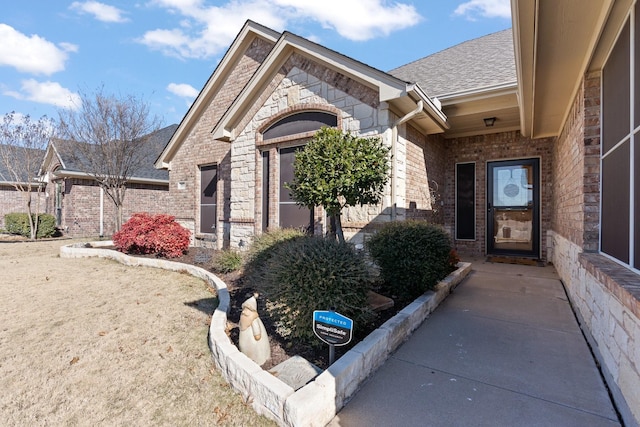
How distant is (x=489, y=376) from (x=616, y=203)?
209 centimetres

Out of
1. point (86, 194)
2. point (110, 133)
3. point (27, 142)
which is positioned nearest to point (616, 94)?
point (110, 133)

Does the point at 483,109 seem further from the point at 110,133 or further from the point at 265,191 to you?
the point at 110,133

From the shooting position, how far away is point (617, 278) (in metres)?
2.36

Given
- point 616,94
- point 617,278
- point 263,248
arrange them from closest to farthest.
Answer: point 617,278 → point 616,94 → point 263,248

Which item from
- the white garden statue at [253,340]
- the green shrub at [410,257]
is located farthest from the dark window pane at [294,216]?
the white garden statue at [253,340]

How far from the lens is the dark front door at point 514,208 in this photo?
7988 millimetres

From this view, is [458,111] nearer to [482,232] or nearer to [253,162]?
[482,232]

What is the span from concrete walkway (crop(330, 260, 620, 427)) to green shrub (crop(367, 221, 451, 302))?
495 millimetres

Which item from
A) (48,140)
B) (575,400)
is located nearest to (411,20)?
(575,400)

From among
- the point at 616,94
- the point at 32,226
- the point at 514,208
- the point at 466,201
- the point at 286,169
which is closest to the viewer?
the point at 616,94

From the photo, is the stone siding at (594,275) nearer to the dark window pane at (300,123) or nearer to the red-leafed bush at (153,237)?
the dark window pane at (300,123)

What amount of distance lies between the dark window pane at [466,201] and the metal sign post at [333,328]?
24.5ft

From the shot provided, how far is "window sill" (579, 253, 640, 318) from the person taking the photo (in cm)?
193

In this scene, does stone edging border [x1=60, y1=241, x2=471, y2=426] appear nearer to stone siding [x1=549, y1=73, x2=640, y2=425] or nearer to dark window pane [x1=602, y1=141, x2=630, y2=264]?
stone siding [x1=549, y1=73, x2=640, y2=425]
